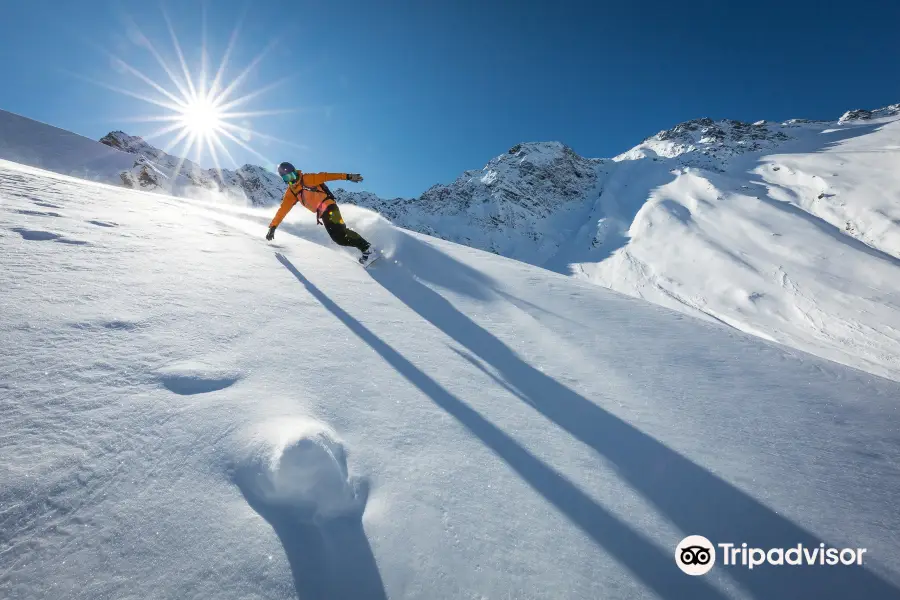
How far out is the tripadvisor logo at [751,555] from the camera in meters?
1.30

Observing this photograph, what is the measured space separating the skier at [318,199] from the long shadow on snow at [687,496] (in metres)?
3.68

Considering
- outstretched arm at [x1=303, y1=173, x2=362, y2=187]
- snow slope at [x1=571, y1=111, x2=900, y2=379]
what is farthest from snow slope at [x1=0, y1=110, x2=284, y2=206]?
snow slope at [x1=571, y1=111, x2=900, y2=379]

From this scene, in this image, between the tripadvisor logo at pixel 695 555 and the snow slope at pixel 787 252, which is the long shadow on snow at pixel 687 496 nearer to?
the tripadvisor logo at pixel 695 555

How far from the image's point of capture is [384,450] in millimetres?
1476

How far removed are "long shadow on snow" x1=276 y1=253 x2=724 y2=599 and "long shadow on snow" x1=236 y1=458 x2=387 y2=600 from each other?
2.36 ft

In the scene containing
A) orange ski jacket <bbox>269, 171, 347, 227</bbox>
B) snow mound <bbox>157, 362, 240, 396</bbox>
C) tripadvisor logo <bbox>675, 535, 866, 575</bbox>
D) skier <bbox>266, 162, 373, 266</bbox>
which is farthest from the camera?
orange ski jacket <bbox>269, 171, 347, 227</bbox>

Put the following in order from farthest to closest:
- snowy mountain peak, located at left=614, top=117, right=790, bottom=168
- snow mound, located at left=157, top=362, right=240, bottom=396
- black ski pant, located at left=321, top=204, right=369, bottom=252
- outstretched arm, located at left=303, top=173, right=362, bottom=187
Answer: snowy mountain peak, located at left=614, top=117, right=790, bottom=168 → outstretched arm, located at left=303, top=173, right=362, bottom=187 → black ski pant, located at left=321, top=204, right=369, bottom=252 → snow mound, located at left=157, top=362, right=240, bottom=396

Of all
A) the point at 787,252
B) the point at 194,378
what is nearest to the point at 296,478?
the point at 194,378

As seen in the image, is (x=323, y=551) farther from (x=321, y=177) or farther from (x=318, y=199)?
(x=321, y=177)

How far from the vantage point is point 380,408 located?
5.74 feet

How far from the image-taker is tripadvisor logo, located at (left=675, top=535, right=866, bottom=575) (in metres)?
1.30

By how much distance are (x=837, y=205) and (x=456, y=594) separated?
35299 millimetres

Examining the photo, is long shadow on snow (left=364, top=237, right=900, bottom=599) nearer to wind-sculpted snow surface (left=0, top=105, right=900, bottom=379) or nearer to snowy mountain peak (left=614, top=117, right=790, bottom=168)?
wind-sculpted snow surface (left=0, top=105, right=900, bottom=379)

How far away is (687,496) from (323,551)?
1502 mm
